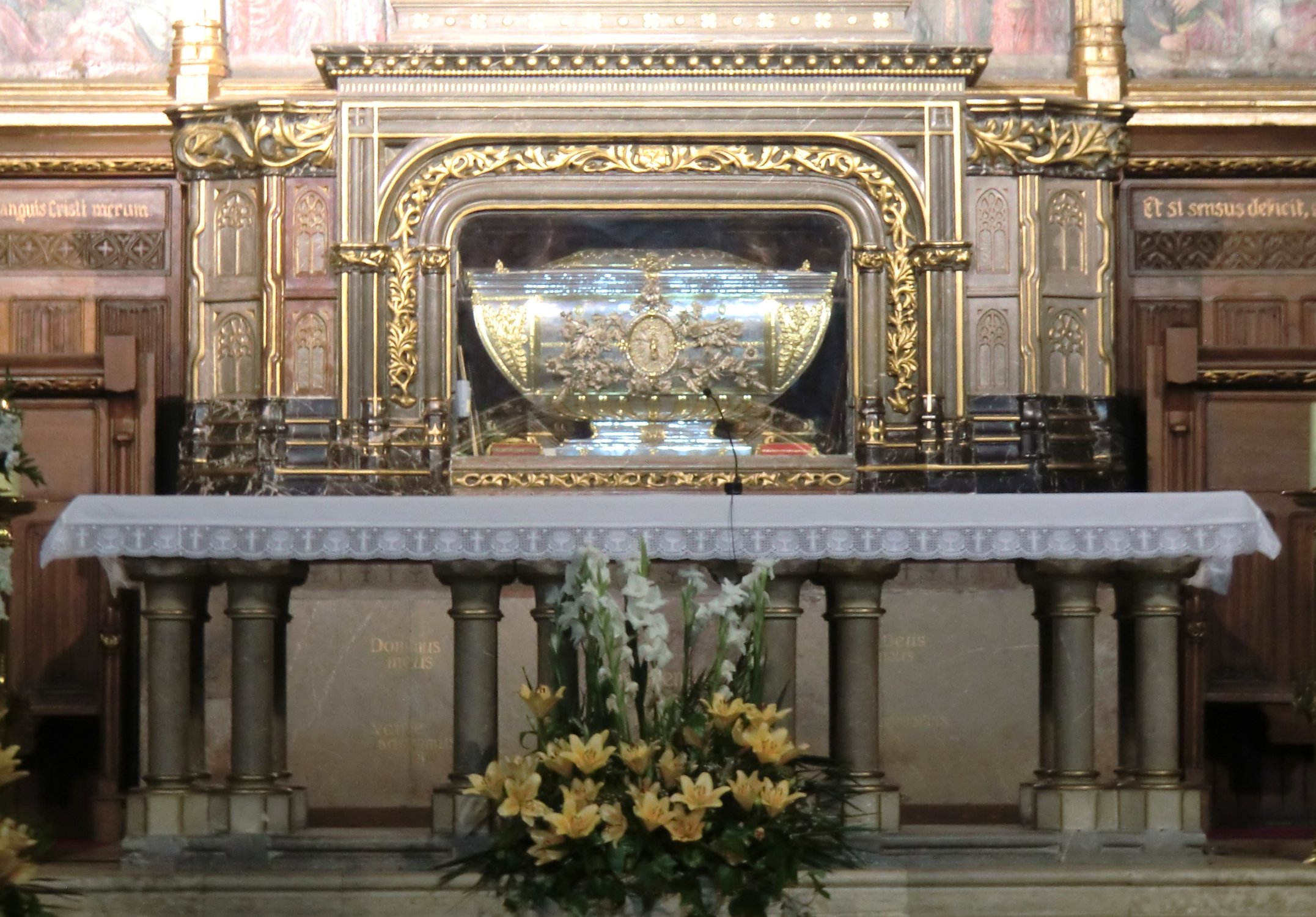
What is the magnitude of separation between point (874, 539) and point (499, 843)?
2.22 m

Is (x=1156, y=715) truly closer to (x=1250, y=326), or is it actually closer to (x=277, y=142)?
(x=1250, y=326)

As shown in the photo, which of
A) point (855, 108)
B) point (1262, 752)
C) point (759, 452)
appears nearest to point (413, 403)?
point (759, 452)

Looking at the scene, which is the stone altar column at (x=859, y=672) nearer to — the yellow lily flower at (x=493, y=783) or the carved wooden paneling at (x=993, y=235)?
the yellow lily flower at (x=493, y=783)

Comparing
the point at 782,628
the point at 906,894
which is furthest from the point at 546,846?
the point at 782,628

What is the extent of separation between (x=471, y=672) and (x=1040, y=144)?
11.6 feet

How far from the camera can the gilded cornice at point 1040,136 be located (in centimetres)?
915

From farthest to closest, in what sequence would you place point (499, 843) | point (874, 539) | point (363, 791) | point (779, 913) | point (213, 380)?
point (213, 380) → point (363, 791) → point (874, 539) → point (779, 913) → point (499, 843)

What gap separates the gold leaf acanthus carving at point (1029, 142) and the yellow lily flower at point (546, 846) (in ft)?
15.6

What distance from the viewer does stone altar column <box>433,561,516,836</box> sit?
7.15 meters

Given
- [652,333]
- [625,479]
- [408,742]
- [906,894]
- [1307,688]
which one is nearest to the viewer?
[906,894]

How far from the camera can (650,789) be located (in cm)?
525

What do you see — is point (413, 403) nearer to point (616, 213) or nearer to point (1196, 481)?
point (616, 213)

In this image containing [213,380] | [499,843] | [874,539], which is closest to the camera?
[499,843]

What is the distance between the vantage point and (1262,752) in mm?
9562
